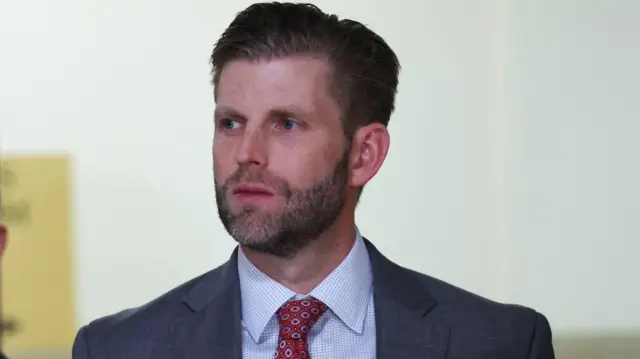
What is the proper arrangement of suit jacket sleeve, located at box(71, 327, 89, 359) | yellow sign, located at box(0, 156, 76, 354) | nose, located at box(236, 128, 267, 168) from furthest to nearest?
yellow sign, located at box(0, 156, 76, 354) → suit jacket sleeve, located at box(71, 327, 89, 359) → nose, located at box(236, 128, 267, 168)

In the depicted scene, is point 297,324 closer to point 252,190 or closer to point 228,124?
point 252,190

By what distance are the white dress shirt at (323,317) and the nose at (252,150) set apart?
0.61 ft

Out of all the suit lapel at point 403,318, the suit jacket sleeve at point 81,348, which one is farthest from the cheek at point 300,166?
the suit jacket sleeve at point 81,348

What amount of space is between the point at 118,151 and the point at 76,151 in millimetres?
82

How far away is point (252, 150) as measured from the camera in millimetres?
1370

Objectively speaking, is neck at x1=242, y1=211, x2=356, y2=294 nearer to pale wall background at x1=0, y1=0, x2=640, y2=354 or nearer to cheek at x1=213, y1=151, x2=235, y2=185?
cheek at x1=213, y1=151, x2=235, y2=185

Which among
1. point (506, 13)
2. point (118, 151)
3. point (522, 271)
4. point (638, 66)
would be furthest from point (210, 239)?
point (638, 66)

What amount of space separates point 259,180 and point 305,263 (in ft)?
0.54

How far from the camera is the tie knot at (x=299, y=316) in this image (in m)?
1.42

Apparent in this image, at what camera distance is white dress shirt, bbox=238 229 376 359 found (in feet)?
4.72

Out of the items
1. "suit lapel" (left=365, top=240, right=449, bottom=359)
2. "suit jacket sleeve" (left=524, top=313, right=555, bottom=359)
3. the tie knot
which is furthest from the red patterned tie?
"suit jacket sleeve" (left=524, top=313, right=555, bottom=359)

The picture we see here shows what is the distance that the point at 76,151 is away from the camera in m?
1.87

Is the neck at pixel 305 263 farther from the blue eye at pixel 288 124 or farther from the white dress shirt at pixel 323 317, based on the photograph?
the blue eye at pixel 288 124

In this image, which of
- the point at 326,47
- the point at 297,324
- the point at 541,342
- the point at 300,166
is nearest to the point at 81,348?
the point at 297,324
